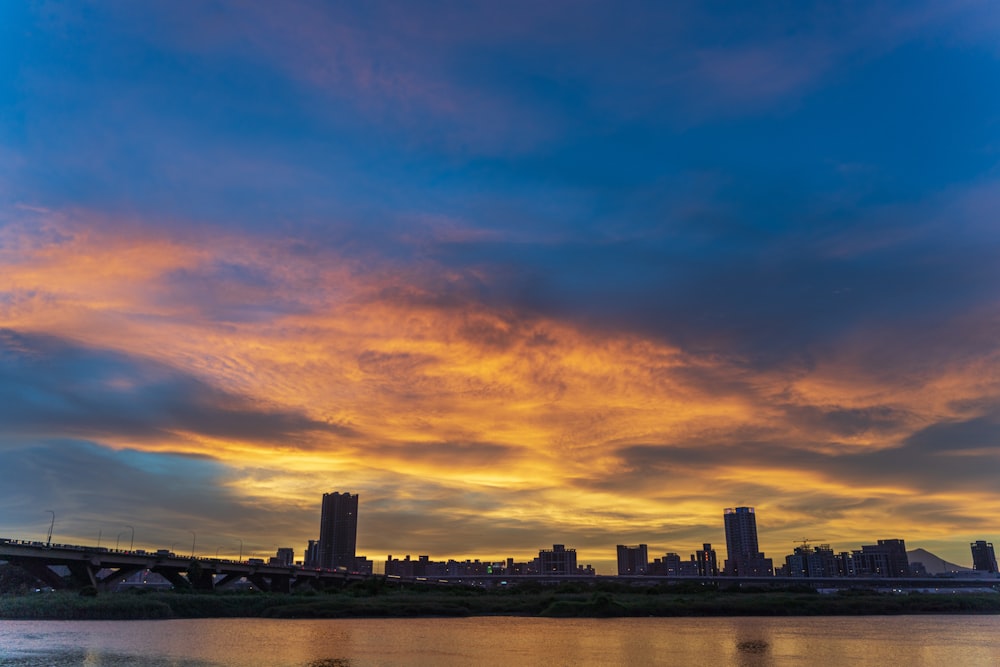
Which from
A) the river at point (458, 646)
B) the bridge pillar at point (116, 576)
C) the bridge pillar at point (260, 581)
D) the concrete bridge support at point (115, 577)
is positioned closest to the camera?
the river at point (458, 646)

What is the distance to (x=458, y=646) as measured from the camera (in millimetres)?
70688

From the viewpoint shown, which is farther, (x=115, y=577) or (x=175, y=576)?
(x=175, y=576)

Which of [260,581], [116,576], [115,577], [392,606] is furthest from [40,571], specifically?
[260,581]

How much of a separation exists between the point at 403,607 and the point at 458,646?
240ft

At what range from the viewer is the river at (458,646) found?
2175 inches

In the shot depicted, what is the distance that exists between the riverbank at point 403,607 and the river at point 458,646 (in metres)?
9.06

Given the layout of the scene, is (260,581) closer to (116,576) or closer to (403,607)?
(116,576)

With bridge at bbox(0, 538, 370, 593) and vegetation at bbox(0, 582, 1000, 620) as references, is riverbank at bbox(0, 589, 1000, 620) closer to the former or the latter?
vegetation at bbox(0, 582, 1000, 620)

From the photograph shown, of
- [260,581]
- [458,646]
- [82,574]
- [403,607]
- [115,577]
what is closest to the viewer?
[458,646]

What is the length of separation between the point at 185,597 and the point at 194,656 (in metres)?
80.6

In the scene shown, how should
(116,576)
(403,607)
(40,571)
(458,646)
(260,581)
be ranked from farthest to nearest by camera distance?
(260,581)
(116,576)
(403,607)
(40,571)
(458,646)

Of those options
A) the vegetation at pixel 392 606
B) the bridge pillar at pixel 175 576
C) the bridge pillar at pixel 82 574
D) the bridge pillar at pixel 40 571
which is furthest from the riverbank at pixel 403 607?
the bridge pillar at pixel 175 576

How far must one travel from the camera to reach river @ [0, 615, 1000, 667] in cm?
5525

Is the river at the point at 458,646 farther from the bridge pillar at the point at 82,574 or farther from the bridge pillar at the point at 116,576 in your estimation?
the bridge pillar at the point at 116,576
